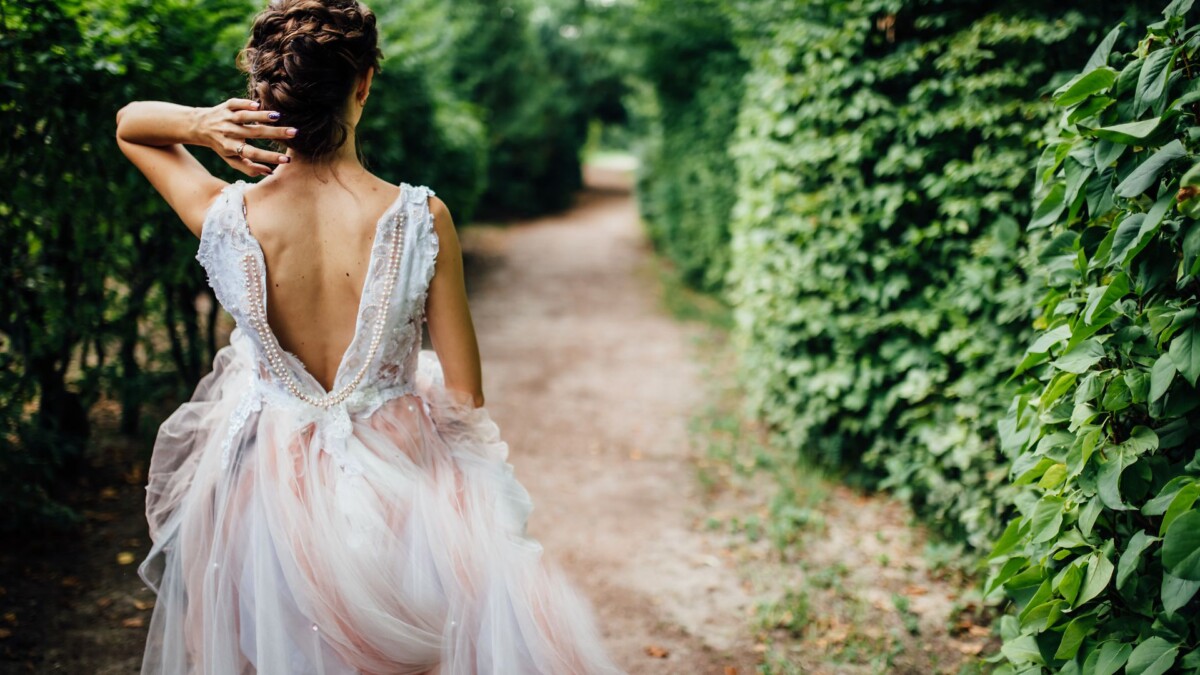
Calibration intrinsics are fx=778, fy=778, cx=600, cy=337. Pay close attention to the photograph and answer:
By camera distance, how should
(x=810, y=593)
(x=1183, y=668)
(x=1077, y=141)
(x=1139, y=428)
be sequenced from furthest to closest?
(x=810, y=593), (x=1077, y=141), (x=1139, y=428), (x=1183, y=668)

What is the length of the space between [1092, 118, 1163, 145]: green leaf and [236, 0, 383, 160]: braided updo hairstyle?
6.19 feet

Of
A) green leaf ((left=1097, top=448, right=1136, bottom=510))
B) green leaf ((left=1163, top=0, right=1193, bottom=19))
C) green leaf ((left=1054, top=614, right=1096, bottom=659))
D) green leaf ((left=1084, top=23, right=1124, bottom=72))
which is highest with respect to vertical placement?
green leaf ((left=1163, top=0, right=1193, bottom=19))

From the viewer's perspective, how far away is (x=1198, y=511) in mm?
1699

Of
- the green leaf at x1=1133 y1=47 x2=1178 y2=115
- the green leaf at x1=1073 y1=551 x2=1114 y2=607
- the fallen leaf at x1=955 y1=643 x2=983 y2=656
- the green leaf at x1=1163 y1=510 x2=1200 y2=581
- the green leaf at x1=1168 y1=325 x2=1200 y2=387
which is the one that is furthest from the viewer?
the fallen leaf at x1=955 y1=643 x2=983 y2=656

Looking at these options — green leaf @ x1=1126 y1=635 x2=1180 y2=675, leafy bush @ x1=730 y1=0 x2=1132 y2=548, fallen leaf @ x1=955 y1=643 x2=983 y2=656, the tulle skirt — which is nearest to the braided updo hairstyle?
the tulle skirt

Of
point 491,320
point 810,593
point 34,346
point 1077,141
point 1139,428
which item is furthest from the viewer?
point 491,320

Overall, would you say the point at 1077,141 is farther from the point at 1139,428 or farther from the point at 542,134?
the point at 542,134

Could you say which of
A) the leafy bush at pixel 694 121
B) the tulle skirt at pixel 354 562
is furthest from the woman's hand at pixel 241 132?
the leafy bush at pixel 694 121

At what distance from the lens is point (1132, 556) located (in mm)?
2008

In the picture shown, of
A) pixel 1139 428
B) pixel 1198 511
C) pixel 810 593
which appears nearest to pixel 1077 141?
pixel 1139 428

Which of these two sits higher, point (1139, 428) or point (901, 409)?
point (1139, 428)

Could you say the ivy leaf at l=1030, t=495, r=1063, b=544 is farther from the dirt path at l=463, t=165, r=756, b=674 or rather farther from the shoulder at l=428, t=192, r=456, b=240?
the shoulder at l=428, t=192, r=456, b=240

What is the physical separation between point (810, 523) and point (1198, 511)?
3.11m

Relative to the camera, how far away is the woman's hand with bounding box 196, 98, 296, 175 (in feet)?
6.15
